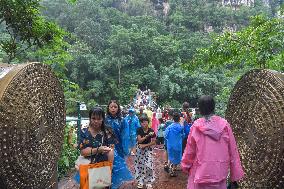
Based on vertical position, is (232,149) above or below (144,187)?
above

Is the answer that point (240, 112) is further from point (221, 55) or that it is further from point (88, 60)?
point (88, 60)

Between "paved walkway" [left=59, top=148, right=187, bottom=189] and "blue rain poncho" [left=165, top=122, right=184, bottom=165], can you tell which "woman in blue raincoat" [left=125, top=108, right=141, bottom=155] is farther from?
"blue rain poncho" [left=165, top=122, right=184, bottom=165]

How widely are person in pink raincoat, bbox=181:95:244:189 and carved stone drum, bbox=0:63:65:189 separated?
170cm

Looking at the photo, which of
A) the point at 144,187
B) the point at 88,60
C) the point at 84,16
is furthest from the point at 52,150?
the point at 84,16

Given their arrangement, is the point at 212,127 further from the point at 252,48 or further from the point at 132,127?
the point at 132,127

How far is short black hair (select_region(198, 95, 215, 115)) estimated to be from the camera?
3.47 meters

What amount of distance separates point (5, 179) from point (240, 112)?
311 centimetres

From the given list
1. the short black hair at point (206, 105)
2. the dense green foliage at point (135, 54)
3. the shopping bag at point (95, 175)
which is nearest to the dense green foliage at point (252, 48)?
the short black hair at point (206, 105)

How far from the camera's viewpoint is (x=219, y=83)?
3528cm

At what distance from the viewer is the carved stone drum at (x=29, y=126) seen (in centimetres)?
345

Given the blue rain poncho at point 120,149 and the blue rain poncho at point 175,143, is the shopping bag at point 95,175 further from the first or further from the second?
the blue rain poncho at point 175,143

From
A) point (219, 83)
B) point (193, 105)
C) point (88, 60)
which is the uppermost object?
point (88, 60)

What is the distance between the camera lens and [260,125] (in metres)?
4.40

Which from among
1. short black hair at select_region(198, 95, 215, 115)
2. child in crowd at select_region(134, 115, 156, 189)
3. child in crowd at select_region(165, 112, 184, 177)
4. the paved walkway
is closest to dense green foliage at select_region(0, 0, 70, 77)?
child in crowd at select_region(134, 115, 156, 189)
